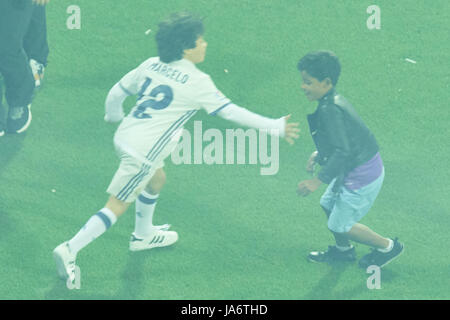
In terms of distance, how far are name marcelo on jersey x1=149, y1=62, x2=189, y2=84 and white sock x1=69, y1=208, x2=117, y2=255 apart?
0.98 m

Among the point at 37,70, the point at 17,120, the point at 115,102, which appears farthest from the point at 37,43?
the point at 115,102

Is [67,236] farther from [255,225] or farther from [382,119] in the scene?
[382,119]

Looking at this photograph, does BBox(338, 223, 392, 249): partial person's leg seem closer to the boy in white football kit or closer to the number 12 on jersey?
the boy in white football kit

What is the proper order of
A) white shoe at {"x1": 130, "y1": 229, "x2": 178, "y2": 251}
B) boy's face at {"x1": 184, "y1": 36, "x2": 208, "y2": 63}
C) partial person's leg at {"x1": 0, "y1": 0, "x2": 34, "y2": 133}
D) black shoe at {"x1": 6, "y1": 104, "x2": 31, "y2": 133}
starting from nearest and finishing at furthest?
boy's face at {"x1": 184, "y1": 36, "x2": 208, "y2": 63}
white shoe at {"x1": 130, "y1": 229, "x2": 178, "y2": 251}
partial person's leg at {"x1": 0, "y1": 0, "x2": 34, "y2": 133}
black shoe at {"x1": 6, "y1": 104, "x2": 31, "y2": 133}

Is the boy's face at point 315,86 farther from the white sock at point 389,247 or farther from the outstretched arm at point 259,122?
the white sock at point 389,247

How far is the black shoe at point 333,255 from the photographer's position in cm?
683

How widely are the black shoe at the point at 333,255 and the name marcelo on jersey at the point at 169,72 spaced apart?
1645 mm

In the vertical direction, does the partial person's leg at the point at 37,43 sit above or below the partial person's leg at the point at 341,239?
above

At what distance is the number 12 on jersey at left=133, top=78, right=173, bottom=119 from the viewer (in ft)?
20.4

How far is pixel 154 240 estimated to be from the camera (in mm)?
6879

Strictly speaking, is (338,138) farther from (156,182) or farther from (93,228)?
(93,228)

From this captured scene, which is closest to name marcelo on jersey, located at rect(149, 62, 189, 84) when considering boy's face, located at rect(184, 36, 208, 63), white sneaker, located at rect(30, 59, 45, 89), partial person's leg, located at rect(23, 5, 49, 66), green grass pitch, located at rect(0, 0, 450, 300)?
boy's face, located at rect(184, 36, 208, 63)

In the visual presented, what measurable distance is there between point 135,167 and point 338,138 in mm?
1326

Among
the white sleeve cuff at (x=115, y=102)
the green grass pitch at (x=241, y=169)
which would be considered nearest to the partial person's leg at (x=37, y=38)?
the green grass pitch at (x=241, y=169)
